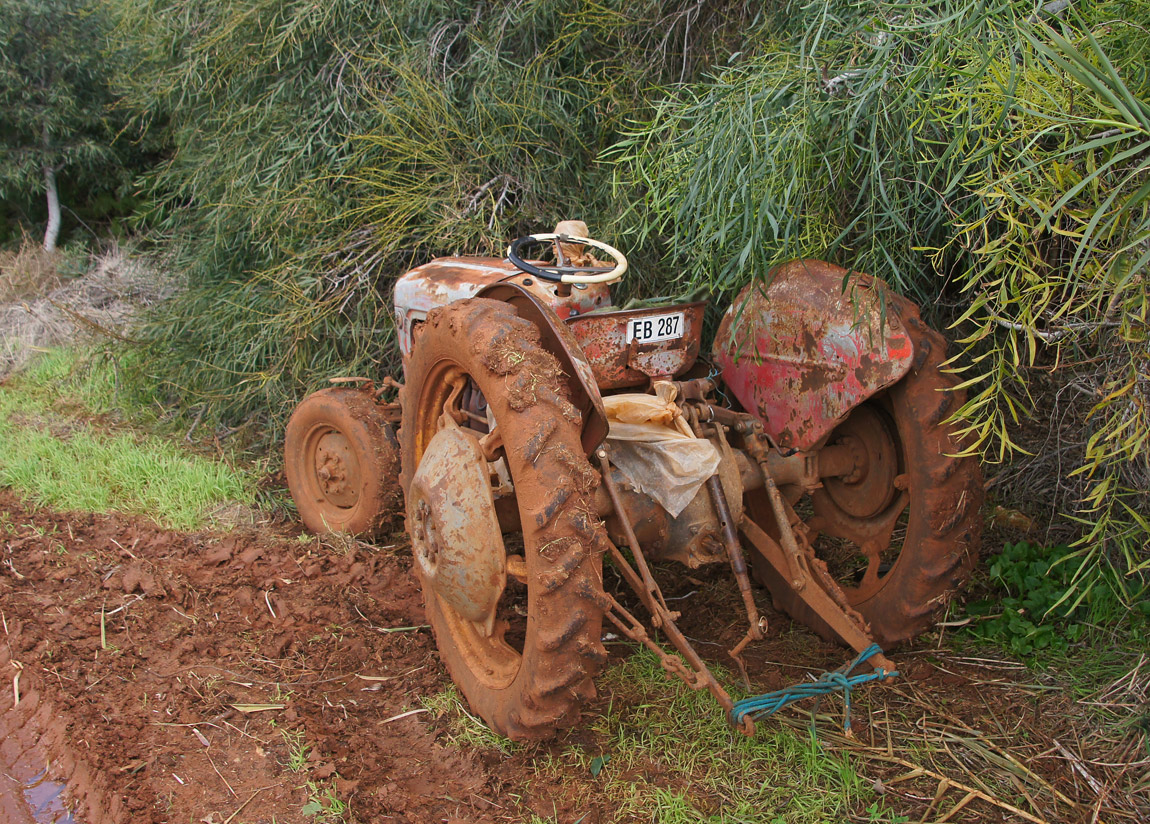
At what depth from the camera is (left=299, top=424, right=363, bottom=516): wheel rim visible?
4184mm

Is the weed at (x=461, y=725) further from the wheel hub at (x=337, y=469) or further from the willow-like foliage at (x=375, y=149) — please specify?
the willow-like foliage at (x=375, y=149)

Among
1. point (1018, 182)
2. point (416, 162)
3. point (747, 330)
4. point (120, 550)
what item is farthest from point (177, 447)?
point (1018, 182)

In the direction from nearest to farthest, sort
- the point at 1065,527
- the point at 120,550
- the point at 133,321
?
the point at 1065,527 < the point at 120,550 < the point at 133,321

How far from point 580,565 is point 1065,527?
8.15 ft

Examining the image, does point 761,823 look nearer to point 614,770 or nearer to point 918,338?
point 614,770

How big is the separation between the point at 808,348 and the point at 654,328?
1.82ft

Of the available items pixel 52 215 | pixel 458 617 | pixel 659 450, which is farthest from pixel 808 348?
pixel 52 215

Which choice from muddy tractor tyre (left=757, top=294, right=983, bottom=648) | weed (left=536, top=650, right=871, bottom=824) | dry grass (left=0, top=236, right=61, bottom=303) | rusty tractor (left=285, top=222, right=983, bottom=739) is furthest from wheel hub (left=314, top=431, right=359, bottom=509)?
dry grass (left=0, top=236, right=61, bottom=303)

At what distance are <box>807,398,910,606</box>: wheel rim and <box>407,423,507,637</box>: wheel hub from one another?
1.33 metres

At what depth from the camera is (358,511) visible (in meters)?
4.15

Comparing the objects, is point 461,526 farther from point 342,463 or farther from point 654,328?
point 342,463

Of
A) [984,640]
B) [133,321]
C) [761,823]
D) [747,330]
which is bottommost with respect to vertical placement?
[984,640]

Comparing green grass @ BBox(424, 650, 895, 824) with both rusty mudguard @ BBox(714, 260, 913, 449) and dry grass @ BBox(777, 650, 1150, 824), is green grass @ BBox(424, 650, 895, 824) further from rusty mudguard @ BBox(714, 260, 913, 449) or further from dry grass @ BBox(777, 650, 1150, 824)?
rusty mudguard @ BBox(714, 260, 913, 449)

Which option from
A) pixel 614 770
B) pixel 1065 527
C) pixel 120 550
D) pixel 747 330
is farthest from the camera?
pixel 120 550
